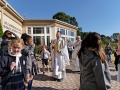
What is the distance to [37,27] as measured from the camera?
79.6 feet

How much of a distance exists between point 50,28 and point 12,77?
22.1 meters

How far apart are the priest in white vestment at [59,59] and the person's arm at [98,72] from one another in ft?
15.3

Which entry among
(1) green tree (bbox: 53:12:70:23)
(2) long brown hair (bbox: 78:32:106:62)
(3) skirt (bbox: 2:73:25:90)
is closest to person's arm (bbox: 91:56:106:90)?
(2) long brown hair (bbox: 78:32:106:62)

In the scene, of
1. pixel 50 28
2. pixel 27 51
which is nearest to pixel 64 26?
pixel 50 28

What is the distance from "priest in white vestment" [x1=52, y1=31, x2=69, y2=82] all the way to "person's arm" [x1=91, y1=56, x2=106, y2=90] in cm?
467

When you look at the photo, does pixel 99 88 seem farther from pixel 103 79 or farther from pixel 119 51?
pixel 119 51

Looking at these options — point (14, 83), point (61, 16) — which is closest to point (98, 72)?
point (14, 83)

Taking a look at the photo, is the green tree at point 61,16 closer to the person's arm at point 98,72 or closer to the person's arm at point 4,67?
the person's arm at point 4,67

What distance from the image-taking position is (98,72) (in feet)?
7.13

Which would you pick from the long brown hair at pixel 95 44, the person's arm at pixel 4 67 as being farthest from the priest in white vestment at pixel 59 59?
the long brown hair at pixel 95 44

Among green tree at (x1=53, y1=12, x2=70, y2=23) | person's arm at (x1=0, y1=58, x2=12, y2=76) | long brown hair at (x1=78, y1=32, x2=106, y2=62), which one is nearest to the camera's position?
long brown hair at (x1=78, y1=32, x2=106, y2=62)

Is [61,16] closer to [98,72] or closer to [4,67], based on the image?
[4,67]

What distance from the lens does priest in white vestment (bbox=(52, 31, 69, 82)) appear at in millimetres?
6863

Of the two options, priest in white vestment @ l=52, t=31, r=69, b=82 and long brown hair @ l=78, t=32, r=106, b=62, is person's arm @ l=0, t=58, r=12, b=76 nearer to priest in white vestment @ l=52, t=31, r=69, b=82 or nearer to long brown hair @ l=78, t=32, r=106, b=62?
long brown hair @ l=78, t=32, r=106, b=62
